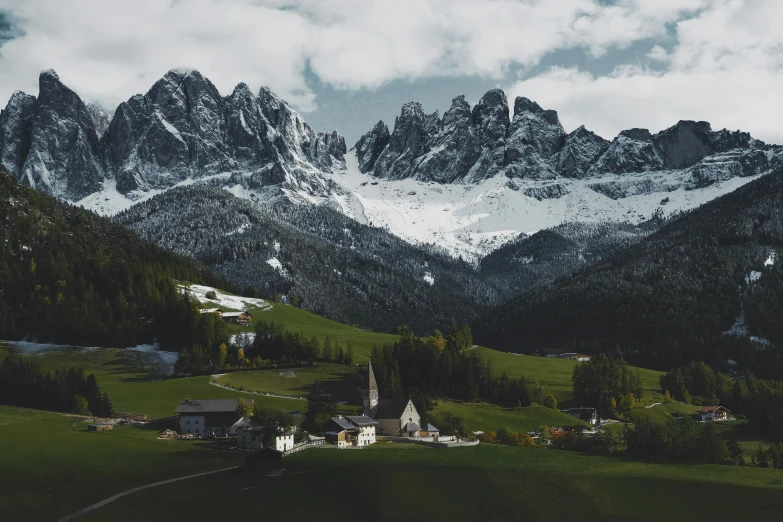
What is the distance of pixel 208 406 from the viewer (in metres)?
115

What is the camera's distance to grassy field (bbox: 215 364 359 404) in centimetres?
14238

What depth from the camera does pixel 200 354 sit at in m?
162

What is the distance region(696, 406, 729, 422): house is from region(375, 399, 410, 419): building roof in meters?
65.3

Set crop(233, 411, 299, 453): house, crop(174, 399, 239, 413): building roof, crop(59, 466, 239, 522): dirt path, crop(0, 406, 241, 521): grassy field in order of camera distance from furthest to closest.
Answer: crop(174, 399, 239, 413): building roof, crop(233, 411, 299, 453): house, crop(0, 406, 241, 521): grassy field, crop(59, 466, 239, 522): dirt path

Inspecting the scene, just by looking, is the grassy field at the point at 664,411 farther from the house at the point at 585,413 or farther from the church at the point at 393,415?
the church at the point at 393,415

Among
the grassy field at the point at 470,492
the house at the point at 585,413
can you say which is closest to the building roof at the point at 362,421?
the grassy field at the point at 470,492

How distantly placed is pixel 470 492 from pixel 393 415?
140ft

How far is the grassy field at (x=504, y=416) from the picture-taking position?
12925 cm

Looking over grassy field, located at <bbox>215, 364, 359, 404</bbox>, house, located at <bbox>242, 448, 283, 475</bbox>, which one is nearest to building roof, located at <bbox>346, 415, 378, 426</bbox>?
grassy field, located at <bbox>215, 364, 359, 404</bbox>

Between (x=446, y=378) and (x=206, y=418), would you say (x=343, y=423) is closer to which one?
(x=206, y=418)

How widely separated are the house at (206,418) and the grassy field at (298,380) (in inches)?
1003

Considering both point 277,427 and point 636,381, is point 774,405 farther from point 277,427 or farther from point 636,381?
point 277,427

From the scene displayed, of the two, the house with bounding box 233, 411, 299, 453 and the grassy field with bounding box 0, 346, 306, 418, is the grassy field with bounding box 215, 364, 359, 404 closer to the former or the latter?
the grassy field with bounding box 0, 346, 306, 418

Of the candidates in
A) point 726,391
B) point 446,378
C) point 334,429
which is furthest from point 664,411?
point 334,429
